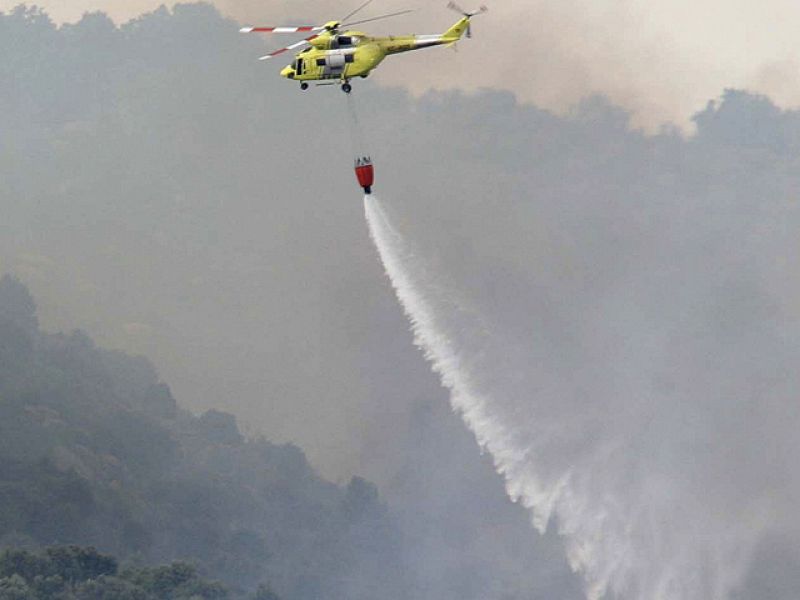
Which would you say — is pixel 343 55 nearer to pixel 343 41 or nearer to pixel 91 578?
pixel 343 41

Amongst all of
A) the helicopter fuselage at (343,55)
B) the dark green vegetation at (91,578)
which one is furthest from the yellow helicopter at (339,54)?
the dark green vegetation at (91,578)

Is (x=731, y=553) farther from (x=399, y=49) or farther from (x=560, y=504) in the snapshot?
(x=399, y=49)

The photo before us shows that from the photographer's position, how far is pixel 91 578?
16150 centimetres

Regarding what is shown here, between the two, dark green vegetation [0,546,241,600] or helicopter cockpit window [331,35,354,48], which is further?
dark green vegetation [0,546,241,600]

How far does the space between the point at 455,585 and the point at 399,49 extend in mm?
122792

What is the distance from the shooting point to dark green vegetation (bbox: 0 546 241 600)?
6093 inches

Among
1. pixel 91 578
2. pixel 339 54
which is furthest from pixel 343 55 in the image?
pixel 91 578

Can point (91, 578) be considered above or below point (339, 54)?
below

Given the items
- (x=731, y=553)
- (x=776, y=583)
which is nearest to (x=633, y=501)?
(x=731, y=553)

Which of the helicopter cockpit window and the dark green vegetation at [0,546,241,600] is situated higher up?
the helicopter cockpit window

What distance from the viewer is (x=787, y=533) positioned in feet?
582

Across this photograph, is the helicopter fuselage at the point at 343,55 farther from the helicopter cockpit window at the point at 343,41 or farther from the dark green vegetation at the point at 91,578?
the dark green vegetation at the point at 91,578

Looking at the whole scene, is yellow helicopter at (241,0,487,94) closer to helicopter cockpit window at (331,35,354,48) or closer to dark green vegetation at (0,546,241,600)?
helicopter cockpit window at (331,35,354,48)

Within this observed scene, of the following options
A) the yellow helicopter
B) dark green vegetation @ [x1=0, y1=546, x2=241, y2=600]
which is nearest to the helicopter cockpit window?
the yellow helicopter
